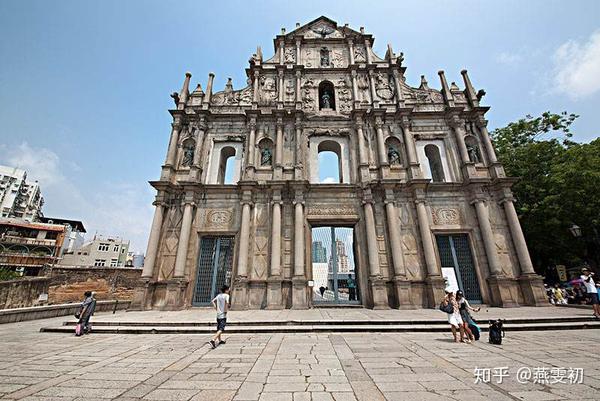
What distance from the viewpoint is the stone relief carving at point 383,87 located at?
16.8m

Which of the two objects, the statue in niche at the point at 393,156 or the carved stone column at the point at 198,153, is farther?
the statue in niche at the point at 393,156

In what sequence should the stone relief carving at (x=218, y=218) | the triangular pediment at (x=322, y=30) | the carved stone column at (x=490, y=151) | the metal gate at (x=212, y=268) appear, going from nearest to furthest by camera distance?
1. the metal gate at (x=212, y=268)
2. the stone relief carving at (x=218, y=218)
3. the carved stone column at (x=490, y=151)
4. the triangular pediment at (x=322, y=30)

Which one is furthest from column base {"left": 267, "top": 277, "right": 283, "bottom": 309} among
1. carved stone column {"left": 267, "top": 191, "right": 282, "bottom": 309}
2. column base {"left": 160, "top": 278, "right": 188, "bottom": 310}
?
column base {"left": 160, "top": 278, "right": 188, "bottom": 310}

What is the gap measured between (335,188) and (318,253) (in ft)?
12.2

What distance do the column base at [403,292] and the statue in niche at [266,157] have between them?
926 centimetres

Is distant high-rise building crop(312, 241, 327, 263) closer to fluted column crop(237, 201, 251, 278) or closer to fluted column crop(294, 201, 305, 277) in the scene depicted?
fluted column crop(294, 201, 305, 277)

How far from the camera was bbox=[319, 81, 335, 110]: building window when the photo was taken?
56.4ft

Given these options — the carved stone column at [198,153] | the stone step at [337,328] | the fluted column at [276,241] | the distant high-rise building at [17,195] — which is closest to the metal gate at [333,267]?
the fluted column at [276,241]

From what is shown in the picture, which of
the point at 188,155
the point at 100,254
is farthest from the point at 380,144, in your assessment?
the point at 100,254

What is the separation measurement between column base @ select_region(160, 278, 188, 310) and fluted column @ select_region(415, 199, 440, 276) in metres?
11.9

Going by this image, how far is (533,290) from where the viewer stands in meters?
11.9

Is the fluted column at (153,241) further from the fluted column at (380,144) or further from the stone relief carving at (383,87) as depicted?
the stone relief carving at (383,87)

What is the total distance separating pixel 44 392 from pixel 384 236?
501 inches

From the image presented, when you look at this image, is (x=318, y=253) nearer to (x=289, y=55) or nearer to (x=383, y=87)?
(x=383, y=87)
